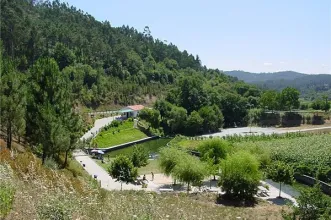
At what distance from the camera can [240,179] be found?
82.0 feet

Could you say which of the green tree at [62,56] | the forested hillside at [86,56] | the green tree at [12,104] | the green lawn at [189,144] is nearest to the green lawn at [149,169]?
the green lawn at [189,144]

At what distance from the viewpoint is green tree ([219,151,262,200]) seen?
24969 millimetres

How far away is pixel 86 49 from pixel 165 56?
42.9m

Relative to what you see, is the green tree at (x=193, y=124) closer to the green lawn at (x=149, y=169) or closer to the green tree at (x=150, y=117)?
the green tree at (x=150, y=117)

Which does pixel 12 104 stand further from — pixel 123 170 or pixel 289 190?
pixel 289 190

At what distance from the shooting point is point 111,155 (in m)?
44.5

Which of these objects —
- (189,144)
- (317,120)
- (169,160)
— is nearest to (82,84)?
(189,144)

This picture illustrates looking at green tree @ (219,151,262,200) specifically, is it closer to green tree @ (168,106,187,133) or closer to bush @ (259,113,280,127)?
green tree @ (168,106,187,133)

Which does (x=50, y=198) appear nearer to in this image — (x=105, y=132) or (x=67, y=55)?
(x=105, y=132)

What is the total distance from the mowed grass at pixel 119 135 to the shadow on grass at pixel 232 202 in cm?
2367

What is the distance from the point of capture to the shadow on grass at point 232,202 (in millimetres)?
24109

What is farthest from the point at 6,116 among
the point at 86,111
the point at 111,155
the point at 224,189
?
the point at 86,111

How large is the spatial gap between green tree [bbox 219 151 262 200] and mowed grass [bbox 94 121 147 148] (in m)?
23.4

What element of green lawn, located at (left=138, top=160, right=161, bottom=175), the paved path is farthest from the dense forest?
green lawn, located at (left=138, top=160, right=161, bottom=175)
